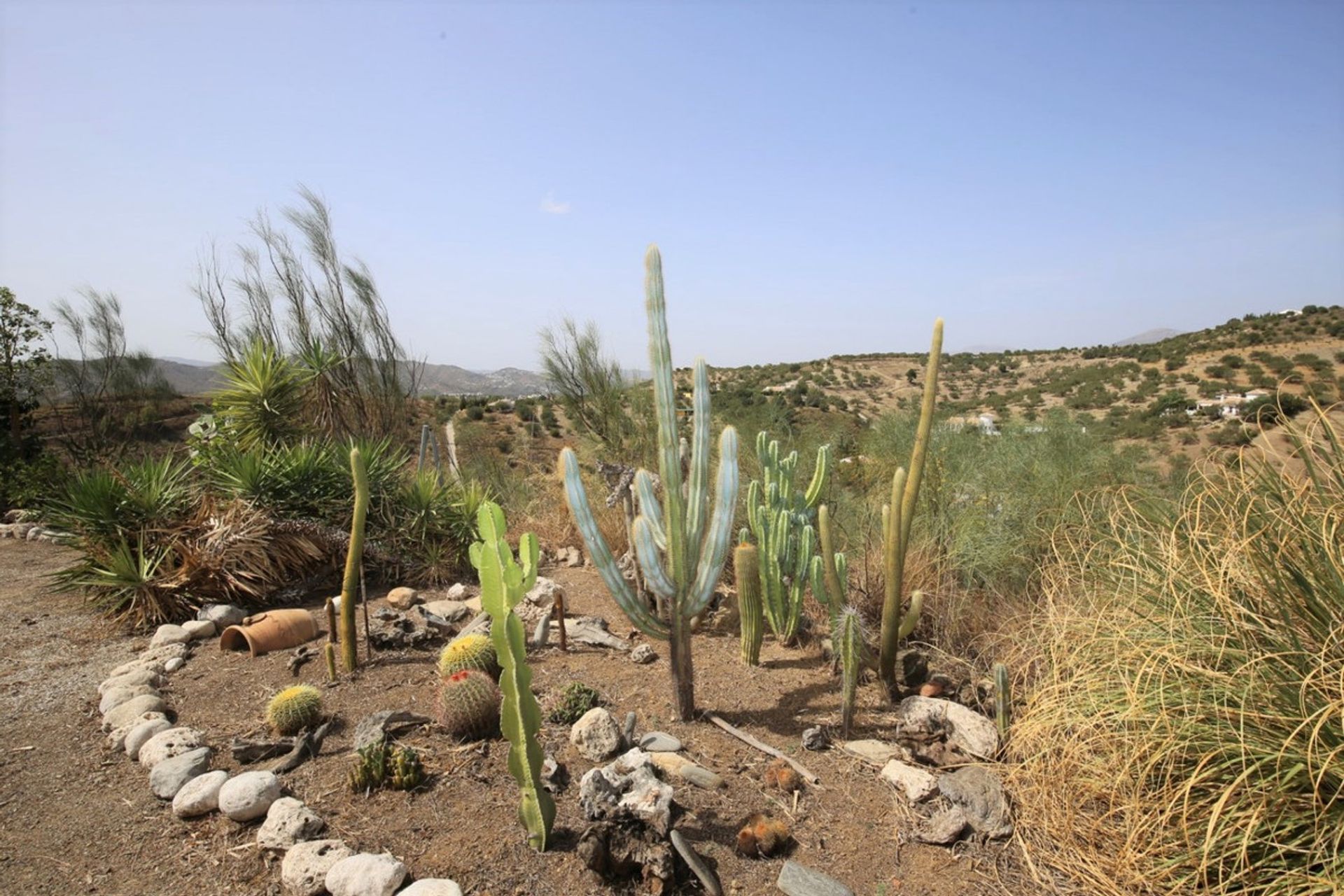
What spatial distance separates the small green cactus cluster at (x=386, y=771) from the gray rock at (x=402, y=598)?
8.89ft

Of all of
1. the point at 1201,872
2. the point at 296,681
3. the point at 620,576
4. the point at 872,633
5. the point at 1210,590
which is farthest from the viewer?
the point at 872,633

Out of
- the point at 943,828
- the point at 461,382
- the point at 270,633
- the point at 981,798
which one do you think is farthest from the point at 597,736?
the point at 461,382

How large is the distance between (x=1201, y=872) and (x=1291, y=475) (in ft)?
5.55

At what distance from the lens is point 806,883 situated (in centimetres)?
274

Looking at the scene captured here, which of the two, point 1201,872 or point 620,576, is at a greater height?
point 620,576

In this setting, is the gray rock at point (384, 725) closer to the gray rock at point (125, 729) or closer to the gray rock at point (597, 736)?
the gray rock at point (597, 736)

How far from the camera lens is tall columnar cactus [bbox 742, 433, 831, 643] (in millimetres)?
4852

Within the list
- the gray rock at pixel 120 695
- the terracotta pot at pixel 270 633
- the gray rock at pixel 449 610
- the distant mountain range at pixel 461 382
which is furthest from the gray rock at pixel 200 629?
the distant mountain range at pixel 461 382

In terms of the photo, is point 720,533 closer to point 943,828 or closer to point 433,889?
point 943,828

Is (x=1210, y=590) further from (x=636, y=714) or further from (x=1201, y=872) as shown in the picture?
(x=636, y=714)

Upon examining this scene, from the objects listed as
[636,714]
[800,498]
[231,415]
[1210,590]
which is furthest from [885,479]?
[231,415]

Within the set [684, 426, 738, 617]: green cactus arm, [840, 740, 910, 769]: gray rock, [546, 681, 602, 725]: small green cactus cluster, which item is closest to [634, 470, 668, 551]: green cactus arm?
[684, 426, 738, 617]: green cactus arm

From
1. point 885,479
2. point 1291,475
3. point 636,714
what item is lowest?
point 636,714

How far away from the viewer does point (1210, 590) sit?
2.66 metres
